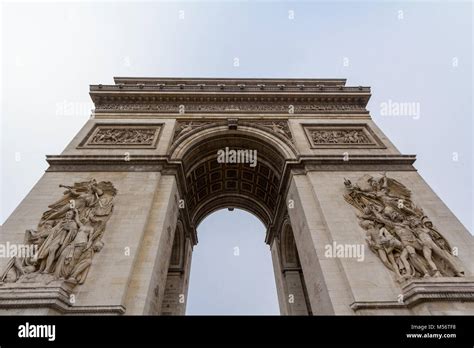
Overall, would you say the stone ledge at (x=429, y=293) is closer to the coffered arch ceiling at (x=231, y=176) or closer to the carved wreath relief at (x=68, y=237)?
the coffered arch ceiling at (x=231, y=176)

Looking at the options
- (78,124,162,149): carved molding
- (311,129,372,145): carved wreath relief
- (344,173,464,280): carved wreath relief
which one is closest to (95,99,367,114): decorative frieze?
(78,124,162,149): carved molding

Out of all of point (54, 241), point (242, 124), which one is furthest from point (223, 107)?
point (54, 241)

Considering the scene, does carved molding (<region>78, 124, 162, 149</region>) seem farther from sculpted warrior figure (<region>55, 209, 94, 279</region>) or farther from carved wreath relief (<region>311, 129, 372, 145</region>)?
carved wreath relief (<region>311, 129, 372, 145</region>)

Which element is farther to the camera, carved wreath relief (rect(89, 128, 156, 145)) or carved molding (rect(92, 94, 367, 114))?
carved molding (rect(92, 94, 367, 114))

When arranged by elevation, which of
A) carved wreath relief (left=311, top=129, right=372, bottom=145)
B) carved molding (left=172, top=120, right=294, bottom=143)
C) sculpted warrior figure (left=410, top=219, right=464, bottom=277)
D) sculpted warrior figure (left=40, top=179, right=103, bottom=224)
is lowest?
sculpted warrior figure (left=410, top=219, right=464, bottom=277)

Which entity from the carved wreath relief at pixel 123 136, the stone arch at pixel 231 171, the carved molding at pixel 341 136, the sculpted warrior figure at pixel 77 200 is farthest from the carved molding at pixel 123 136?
the carved molding at pixel 341 136
